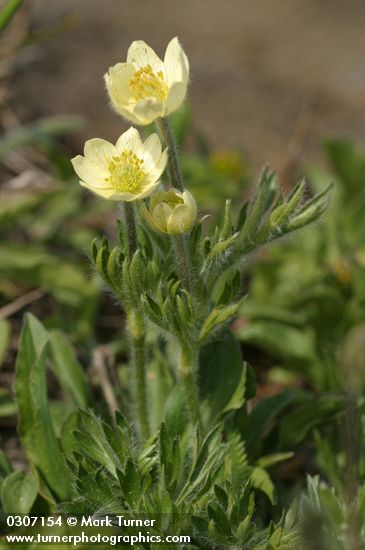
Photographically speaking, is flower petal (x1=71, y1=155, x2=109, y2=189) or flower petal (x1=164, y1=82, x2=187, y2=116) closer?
flower petal (x1=164, y1=82, x2=187, y2=116)

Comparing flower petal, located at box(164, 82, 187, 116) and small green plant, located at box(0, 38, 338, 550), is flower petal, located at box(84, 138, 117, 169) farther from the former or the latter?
flower petal, located at box(164, 82, 187, 116)

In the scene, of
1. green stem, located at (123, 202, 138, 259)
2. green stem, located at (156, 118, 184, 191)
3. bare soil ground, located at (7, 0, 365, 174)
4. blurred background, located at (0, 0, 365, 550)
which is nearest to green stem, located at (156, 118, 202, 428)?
green stem, located at (156, 118, 184, 191)

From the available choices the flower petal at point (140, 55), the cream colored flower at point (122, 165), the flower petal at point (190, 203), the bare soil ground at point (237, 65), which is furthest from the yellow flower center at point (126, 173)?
the bare soil ground at point (237, 65)

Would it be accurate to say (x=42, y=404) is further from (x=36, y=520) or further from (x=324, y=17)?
(x=324, y=17)

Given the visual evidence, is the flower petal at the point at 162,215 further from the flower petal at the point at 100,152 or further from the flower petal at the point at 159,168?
the flower petal at the point at 100,152

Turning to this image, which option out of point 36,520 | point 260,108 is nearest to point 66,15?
point 260,108

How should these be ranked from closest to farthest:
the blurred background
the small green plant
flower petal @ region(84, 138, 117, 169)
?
the small green plant, flower petal @ region(84, 138, 117, 169), the blurred background

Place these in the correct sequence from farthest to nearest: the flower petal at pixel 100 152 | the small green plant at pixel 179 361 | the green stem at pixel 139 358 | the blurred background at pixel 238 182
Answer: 1. the blurred background at pixel 238 182
2. the green stem at pixel 139 358
3. the flower petal at pixel 100 152
4. the small green plant at pixel 179 361
